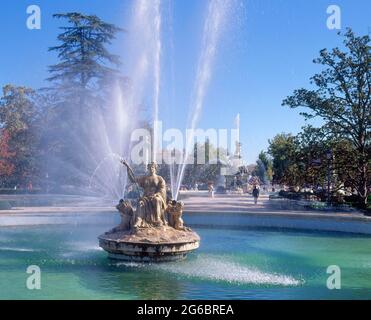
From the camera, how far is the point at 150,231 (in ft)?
43.2

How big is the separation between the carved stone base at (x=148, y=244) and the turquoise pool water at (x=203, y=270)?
0.83ft

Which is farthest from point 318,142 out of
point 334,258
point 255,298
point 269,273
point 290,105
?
point 255,298

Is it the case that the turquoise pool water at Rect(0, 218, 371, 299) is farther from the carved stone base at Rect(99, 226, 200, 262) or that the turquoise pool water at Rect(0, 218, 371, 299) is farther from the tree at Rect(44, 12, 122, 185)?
the tree at Rect(44, 12, 122, 185)

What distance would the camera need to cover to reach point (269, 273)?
39.3ft

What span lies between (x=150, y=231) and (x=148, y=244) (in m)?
0.58

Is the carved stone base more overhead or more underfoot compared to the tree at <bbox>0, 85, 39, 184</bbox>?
more underfoot

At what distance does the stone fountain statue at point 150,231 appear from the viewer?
1274 centimetres

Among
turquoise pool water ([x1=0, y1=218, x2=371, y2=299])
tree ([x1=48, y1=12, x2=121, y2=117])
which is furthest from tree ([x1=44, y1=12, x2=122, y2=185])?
turquoise pool water ([x1=0, y1=218, x2=371, y2=299])

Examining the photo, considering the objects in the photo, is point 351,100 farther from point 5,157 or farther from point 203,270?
point 5,157

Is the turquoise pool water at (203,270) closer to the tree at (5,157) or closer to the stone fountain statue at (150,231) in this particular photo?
the stone fountain statue at (150,231)

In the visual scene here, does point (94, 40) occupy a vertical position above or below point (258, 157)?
above

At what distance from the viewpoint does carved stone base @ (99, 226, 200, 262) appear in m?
12.7
